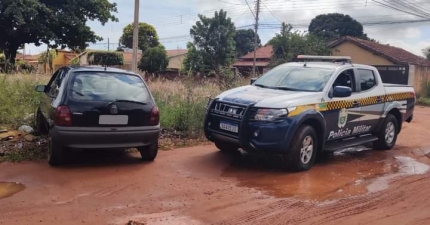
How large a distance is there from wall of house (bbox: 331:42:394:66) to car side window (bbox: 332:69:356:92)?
22.0 m

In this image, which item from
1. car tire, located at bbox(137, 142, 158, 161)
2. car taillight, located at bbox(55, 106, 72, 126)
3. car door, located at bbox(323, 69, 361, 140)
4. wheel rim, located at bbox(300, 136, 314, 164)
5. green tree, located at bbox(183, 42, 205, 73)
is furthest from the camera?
green tree, located at bbox(183, 42, 205, 73)

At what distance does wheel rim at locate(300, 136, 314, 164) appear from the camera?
22.3 ft

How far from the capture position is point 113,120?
6277 millimetres

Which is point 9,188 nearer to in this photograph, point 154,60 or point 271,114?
point 271,114

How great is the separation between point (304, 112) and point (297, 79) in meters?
1.17

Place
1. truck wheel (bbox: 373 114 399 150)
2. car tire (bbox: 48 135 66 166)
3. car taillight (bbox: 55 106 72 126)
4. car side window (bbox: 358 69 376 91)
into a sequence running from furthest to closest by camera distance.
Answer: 1. truck wheel (bbox: 373 114 399 150)
2. car side window (bbox: 358 69 376 91)
3. car tire (bbox: 48 135 66 166)
4. car taillight (bbox: 55 106 72 126)

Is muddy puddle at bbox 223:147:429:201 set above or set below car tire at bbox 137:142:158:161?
below

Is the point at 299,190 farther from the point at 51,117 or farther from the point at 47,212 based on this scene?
the point at 51,117

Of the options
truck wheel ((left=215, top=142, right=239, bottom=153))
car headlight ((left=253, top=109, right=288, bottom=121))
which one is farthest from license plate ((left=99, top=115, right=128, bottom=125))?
car headlight ((left=253, top=109, right=288, bottom=121))

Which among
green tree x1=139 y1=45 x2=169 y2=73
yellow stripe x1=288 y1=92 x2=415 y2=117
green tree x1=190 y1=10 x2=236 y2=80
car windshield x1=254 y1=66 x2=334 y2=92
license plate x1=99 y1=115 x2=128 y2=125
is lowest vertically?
license plate x1=99 y1=115 x2=128 y2=125

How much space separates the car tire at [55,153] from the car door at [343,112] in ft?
13.9

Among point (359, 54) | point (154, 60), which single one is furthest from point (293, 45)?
point (154, 60)

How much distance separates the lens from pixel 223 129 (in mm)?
6938

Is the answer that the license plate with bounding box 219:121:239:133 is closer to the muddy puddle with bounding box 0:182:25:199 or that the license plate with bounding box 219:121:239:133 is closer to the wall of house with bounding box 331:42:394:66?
the muddy puddle with bounding box 0:182:25:199
